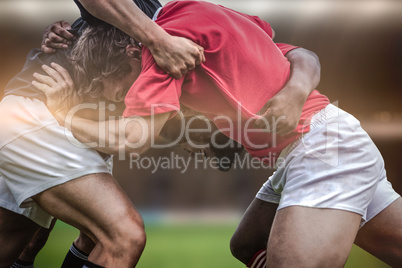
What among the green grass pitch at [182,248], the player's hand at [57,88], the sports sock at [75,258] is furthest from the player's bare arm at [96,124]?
the green grass pitch at [182,248]

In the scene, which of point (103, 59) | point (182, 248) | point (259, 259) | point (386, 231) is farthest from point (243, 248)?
point (182, 248)

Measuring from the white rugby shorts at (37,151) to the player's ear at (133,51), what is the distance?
0.18 m

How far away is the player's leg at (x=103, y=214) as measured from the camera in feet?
2.23

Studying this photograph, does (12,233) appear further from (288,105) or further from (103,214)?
(288,105)

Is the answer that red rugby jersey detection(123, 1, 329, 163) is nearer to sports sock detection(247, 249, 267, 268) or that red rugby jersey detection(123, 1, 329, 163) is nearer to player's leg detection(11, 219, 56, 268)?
sports sock detection(247, 249, 267, 268)

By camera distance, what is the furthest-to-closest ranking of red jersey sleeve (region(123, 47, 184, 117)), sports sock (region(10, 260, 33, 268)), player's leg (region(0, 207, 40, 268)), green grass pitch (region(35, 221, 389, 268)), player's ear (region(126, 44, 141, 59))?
green grass pitch (region(35, 221, 389, 268)) → sports sock (region(10, 260, 33, 268)) → player's leg (region(0, 207, 40, 268)) → player's ear (region(126, 44, 141, 59)) → red jersey sleeve (region(123, 47, 184, 117))

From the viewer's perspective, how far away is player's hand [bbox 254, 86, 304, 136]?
664 millimetres

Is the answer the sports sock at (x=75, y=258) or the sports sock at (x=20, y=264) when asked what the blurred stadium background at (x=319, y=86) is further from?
the sports sock at (x=75, y=258)

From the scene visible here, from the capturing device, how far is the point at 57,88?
0.73 metres

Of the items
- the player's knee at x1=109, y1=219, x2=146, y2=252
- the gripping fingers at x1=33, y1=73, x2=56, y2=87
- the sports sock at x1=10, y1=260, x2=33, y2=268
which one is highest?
the gripping fingers at x1=33, y1=73, x2=56, y2=87

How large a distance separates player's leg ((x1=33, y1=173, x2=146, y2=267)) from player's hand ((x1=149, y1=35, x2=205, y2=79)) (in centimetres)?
24

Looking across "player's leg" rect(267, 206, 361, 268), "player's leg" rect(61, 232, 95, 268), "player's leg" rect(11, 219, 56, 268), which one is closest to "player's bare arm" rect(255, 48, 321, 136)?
"player's leg" rect(267, 206, 361, 268)

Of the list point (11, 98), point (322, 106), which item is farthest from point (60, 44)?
point (322, 106)

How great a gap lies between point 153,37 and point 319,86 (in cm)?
43
